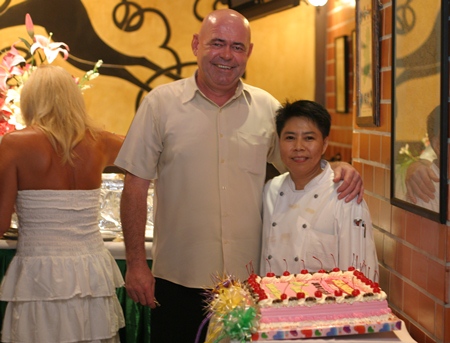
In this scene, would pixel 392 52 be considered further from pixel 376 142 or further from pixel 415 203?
pixel 415 203

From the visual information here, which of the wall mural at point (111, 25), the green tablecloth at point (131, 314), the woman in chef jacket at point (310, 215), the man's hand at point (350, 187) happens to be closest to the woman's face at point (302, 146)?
the woman in chef jacket at point (310, 215)

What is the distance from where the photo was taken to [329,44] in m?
5.35

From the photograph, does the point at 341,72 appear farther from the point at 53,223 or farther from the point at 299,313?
the point at 299,313

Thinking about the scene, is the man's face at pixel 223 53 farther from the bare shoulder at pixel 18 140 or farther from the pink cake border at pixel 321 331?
the pink cake border at pixel 321 331

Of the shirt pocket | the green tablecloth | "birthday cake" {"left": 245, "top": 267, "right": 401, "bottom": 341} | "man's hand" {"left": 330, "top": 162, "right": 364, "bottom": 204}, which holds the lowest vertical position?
the green tablecloth

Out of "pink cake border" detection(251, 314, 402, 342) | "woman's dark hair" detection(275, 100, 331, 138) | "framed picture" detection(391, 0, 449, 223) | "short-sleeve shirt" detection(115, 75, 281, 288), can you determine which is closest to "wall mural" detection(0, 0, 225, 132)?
"short-sleeve shirt" detection(115, 75, 281, 288)

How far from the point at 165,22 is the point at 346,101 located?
4.49 feet

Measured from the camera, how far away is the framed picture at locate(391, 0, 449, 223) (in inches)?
74.7

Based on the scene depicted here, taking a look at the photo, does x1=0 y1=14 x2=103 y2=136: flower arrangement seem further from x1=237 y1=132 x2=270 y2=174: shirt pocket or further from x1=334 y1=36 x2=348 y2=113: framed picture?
x1=334 y1=36 x2=348 y2=113: framed picture

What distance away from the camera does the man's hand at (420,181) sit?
2012 mm

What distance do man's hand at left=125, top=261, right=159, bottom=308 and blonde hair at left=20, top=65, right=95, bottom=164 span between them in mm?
672

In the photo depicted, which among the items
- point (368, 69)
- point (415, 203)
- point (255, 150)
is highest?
point (368, 69)

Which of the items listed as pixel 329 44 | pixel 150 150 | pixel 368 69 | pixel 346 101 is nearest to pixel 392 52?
pixel 368 69

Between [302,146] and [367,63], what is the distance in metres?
0.47
